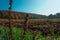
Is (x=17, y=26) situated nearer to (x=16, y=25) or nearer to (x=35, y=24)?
(x=16, y=25)

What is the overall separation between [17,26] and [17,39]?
180cm

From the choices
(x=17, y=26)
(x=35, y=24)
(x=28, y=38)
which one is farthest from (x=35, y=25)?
(x=28, y=38)

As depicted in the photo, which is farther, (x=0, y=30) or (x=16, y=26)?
(x=16, y=26)

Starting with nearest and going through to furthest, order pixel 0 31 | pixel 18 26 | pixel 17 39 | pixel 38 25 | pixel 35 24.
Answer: pixel 17 39, pixel 0 31, pixel 18 26, pixel 38 25, pixel 35 24

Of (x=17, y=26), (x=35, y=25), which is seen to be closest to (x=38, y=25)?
(x=35, y=25)

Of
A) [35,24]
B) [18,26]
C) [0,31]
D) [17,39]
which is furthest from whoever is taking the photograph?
[35,24]

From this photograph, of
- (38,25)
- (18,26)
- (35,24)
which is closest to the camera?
(18,26)

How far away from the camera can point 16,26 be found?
4.97 meters

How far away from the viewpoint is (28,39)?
330cm

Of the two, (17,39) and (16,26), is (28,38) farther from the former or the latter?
(16,26)

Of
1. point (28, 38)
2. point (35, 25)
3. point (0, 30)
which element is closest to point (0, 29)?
point (0, 30)

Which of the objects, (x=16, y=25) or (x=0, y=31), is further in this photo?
(x=16, y=25)

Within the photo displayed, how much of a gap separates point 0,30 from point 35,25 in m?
1.85

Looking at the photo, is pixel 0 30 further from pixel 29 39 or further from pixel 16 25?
pixel 29 39
